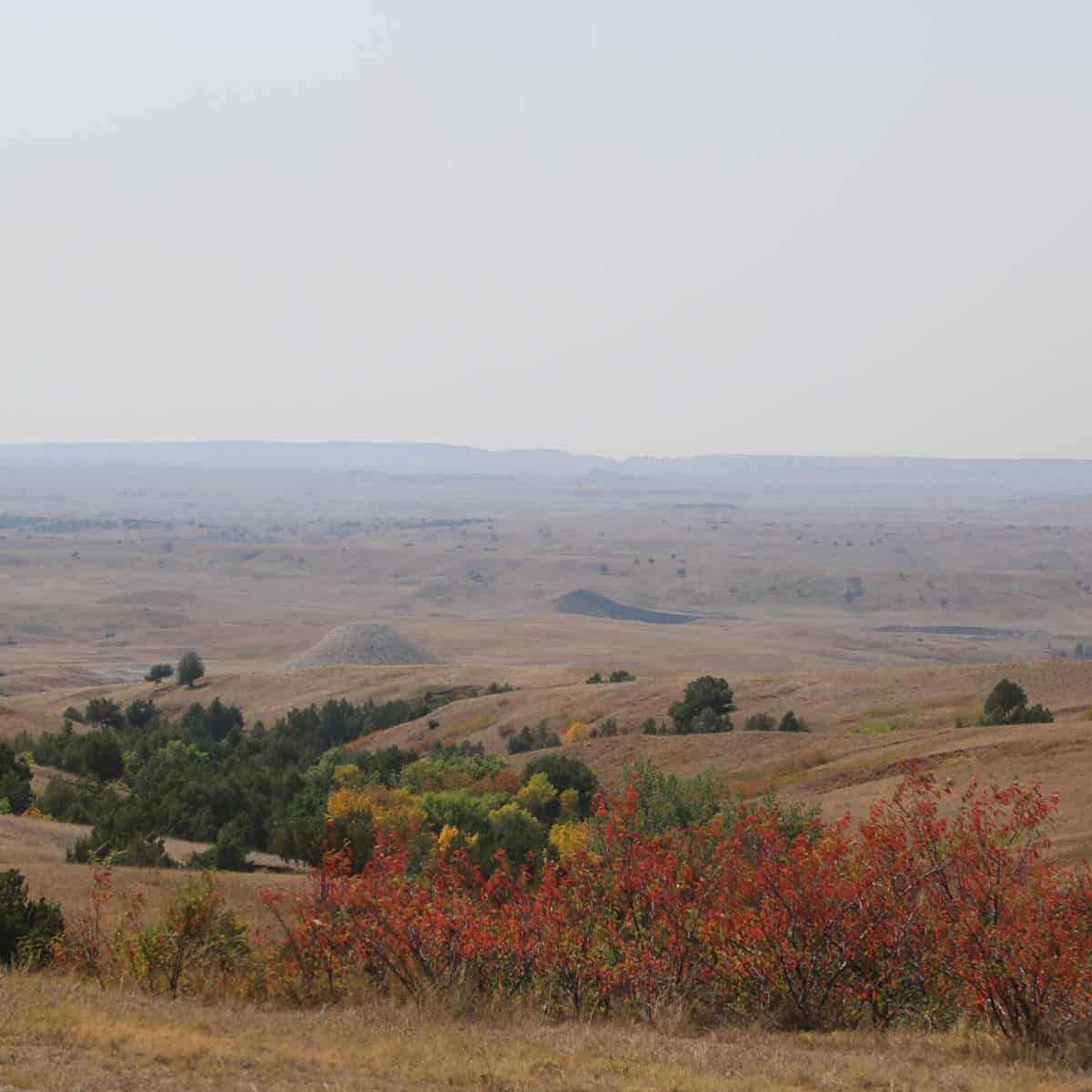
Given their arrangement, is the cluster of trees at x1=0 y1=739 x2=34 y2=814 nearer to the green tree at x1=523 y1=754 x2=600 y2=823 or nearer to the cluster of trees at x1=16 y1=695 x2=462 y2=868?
the cluster of trees at x1=16 y1=695 x2=462 y2=868

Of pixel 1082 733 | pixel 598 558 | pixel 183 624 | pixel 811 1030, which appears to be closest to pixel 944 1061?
pixel 811 1030

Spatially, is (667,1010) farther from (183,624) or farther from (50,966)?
(183,624)

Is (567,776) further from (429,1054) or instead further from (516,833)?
(429,1054)

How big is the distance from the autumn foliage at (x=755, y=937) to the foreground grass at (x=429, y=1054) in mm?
503

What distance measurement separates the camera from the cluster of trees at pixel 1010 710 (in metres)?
35.8

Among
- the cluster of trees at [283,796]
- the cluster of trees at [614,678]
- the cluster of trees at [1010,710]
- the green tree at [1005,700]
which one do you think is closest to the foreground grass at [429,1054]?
the cluster of trees at [283,796]

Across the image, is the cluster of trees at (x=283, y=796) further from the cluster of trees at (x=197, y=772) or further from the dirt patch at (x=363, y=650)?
the dirt patch at (x=363, y=650)

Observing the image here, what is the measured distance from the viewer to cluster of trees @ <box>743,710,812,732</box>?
43281 mm

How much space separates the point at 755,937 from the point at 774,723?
34.1 meters

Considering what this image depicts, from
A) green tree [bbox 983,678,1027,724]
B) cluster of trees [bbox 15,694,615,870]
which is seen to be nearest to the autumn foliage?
cluster of trees [bbox 15,694,615,870]

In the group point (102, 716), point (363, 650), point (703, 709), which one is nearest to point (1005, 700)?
point (703, 709)

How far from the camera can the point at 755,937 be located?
37.6 ft

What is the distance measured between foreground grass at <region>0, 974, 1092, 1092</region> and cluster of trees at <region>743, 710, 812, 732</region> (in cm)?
3185

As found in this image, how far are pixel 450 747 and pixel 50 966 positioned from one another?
3657 cm
